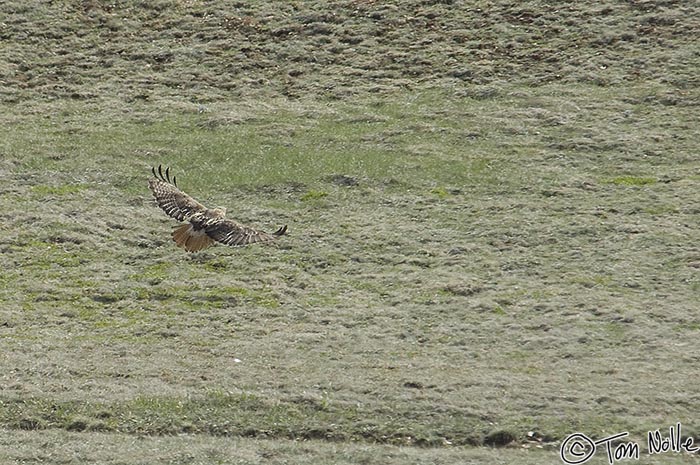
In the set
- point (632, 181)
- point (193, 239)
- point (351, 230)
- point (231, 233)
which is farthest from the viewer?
point (632, 181)

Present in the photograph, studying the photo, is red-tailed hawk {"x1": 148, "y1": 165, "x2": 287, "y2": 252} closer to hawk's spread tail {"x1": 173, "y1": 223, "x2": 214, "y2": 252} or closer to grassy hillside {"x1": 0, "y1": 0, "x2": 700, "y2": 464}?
hawk's spread tail {"x1": 173, "y1": 223, "x2": 214, "y2": 252}

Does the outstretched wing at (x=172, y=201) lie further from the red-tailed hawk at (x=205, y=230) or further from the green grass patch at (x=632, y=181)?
the green grass patch at (x=632, y=181)

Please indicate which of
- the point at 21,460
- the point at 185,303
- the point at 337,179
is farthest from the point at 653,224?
the point at 21,460

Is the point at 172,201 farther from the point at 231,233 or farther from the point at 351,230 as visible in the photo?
the point at 351,230

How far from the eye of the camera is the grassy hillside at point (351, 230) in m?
20.5

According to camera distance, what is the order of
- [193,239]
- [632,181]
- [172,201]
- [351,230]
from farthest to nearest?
[632,181] < [351,230] < [172,201] < [193,239]

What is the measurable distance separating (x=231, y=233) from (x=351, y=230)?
33.0 ft

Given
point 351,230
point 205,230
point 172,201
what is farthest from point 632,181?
point 205,230

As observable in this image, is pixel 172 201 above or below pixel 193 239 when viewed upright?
above

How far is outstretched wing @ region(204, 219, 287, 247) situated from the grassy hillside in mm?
3065

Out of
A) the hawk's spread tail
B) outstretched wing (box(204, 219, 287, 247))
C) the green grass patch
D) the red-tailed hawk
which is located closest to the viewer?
outstretched wing (box(204, 219, 287, 247))

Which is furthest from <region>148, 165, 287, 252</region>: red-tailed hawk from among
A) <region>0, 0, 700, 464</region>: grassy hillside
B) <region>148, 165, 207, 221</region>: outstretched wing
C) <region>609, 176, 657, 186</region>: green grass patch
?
<region>609, 176, 657, 186</region>: green grass patch

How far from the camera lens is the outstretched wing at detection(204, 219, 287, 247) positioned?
19.6 m

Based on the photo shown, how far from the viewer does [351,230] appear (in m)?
29.9
